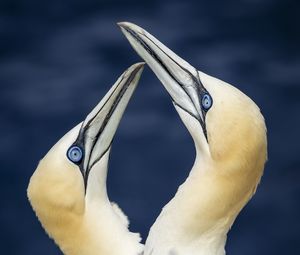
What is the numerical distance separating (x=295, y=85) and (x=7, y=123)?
323 cm

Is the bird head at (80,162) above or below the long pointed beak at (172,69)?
Result: below

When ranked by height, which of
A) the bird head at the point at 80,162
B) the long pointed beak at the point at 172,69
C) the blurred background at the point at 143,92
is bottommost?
the blurred background at the point at 143,92

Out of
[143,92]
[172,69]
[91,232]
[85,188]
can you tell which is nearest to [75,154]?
[85,188]

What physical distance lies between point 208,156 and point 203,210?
0.46m

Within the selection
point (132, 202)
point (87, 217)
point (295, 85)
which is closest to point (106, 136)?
point (87, 217)

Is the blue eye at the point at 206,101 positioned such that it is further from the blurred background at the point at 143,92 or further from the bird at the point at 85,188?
the blurred background at the point at 143,92

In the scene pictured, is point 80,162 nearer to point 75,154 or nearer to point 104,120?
point 75,154

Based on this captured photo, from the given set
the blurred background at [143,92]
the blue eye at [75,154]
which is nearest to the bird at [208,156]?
the blue eye at [75,154]

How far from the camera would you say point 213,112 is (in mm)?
15430

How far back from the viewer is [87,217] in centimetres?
1587

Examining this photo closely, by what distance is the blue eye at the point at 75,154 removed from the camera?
51.6 ft

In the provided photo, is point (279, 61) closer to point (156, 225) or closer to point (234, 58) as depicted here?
point (234, 58)

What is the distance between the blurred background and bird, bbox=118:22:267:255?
3.21m

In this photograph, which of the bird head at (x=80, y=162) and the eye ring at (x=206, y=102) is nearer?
the eye ring at (x=206, y=102)
